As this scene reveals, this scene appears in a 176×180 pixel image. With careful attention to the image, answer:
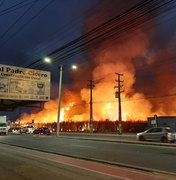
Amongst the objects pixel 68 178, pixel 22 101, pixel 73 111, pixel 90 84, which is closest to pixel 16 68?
pixel 22 101

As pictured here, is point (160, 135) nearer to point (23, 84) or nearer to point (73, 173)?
point (23, 84)

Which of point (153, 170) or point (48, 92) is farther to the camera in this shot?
point (48, 92)

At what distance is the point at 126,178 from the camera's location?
10898 millimetres

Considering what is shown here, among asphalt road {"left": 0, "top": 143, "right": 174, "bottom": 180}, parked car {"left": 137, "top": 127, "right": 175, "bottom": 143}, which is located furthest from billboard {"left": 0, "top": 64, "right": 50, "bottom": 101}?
parked car {"left": 137, "top": 127, "right": 175, "bottom": 143}

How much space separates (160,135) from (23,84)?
15.8 m

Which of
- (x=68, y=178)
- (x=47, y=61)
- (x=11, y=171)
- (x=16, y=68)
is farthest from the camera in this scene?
(x=47, y=61)

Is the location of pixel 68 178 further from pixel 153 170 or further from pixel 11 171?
pixel 153 170

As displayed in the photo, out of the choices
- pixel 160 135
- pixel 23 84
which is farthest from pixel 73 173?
pixel 160 135

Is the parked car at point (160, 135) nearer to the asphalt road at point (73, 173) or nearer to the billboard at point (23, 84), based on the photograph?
the billboard at point (23, 84)

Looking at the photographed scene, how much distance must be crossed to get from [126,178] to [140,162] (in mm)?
4443

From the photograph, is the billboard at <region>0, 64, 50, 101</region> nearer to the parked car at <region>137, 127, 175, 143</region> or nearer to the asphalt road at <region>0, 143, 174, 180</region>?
the asphalt road at <region>0, 143, 174, 180</region>

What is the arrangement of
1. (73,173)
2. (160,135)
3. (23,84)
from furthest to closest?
(160,135)
(23,84)
(73,173)

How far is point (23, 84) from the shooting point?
20297 mm

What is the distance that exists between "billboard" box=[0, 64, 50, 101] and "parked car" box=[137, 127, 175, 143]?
1410 centimetres
